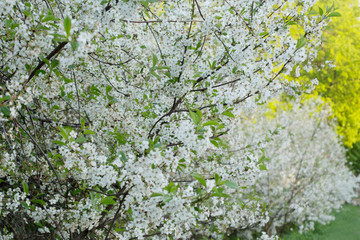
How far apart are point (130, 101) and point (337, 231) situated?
968 centimetres

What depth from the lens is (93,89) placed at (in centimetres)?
320

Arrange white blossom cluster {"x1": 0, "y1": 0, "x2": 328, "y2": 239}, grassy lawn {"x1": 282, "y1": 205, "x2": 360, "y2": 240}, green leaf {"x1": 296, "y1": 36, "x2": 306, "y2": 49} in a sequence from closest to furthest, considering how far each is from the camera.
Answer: white blossom cluster {"x1": 0, "y1": 0, "x2": 328, "y2": 239} < green leaf {"x1": 296, "y1": 36, "x2": 306, "y2": 49} < grassy lawn {"x1": 282, "y1": 205, "x2": 360, "y2": 240}

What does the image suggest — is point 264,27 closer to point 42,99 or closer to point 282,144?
point 42,99

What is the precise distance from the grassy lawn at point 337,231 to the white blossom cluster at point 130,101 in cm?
617

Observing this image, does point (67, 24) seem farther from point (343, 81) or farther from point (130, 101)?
point (343, 81)

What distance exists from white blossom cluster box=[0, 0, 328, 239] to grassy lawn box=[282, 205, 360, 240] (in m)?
6.17

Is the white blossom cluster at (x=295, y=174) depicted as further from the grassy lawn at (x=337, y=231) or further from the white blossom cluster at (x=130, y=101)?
the white blossom cluster at (x=130, y=101)

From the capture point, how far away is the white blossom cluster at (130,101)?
2051mm

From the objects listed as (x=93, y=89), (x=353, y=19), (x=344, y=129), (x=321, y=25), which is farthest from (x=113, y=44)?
(x=353, y=19)

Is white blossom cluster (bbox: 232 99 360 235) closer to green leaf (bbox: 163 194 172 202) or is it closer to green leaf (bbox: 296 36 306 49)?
green leaf (bbox: 296 36 306 49)

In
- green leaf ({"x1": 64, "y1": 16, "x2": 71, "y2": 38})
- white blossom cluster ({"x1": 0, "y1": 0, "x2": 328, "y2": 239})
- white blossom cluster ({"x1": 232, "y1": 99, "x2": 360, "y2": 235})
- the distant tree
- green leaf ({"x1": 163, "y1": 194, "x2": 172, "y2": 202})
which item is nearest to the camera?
green leaf ({"x1": 64, "y1": 16, "x2": 71, "y2": 38})

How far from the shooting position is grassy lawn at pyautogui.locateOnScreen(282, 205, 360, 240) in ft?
29.4

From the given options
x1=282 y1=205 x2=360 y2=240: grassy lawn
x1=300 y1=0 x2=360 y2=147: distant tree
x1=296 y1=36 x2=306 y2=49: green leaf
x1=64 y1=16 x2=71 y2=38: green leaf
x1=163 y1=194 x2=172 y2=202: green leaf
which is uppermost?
x1=300 y1=0 x2=360 y2=147: distant tree

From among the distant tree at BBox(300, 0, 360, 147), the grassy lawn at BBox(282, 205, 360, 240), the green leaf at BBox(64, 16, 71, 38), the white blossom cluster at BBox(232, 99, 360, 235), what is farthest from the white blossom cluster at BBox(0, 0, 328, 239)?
the distant tree at BBox(300, 0, 360, 147)
